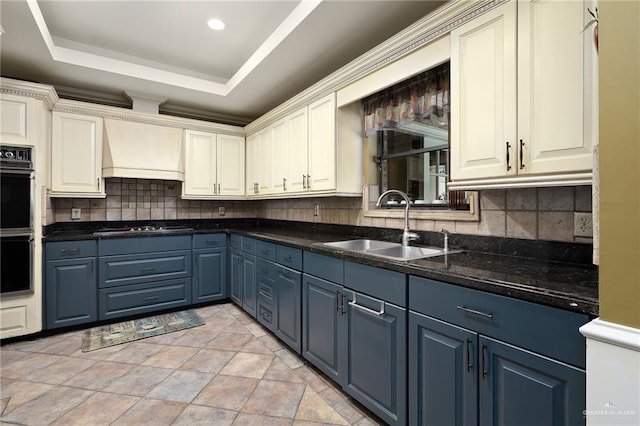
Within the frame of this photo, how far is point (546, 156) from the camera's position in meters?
1.32

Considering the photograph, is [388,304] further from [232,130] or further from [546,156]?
[232,130]

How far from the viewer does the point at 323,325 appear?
2.05 m

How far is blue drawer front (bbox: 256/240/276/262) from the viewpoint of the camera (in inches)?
105

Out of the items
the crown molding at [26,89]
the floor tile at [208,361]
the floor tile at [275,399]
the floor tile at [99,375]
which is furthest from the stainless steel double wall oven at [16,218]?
the floor tile at [275,399]

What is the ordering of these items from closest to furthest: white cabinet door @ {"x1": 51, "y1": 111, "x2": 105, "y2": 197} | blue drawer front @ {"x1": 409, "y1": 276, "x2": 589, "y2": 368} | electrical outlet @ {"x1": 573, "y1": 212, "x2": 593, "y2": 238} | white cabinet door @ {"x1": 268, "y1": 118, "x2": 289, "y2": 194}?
blue drawer front @ {"x1": 409, "y1": 276, "x2": 589, "y2": 368} → electrical outlet @ {"x1": 573, "y1": 212, "x2": 593, "y2": 238} → white cabinet door @ {"x1": 51, "y1": 111, "x2": 105, "y2": 197} → white cabinet door @ {"x1": 268, "y1": 118, "x2": 289, "y2": 194}

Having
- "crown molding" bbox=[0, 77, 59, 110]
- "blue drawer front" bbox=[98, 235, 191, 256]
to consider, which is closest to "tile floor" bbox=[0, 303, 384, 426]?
"blue drawer front" bbox=[98, 235, 191, 256]

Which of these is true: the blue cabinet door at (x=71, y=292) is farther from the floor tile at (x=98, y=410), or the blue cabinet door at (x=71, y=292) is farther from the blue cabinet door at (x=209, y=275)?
the floor tile at (x=98, y=410)

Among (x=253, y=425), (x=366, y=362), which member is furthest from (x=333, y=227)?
(x=253, y=425)

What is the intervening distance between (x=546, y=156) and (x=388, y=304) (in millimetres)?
954

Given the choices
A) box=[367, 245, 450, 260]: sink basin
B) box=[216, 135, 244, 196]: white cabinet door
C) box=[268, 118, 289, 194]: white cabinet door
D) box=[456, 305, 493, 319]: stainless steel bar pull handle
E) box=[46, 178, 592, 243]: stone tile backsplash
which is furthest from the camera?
box=[216, 135, 244, 196]: white cabinet door

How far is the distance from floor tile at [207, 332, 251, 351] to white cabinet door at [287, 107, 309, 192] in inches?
56.3

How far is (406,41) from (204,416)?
2496 mm

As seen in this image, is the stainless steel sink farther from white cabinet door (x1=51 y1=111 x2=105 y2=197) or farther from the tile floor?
white cabinet door (x1=51 y1=111 x2=105 y2=197)

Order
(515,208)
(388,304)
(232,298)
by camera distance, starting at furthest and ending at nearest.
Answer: (232,298)
(515,208)
(388,304)
